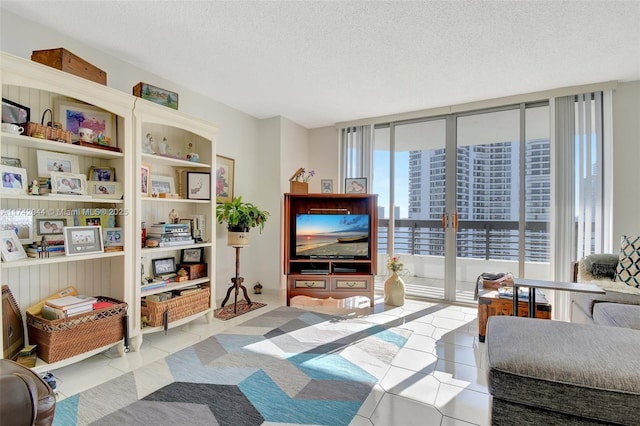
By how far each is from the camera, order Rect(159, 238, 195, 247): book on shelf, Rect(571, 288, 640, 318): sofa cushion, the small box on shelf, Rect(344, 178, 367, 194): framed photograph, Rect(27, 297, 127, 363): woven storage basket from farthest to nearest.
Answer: Rect(344, 178, 367, 194): framed photograph, the small box on shelf, Rect(159, 238, 195, 247): book on shelf, Rect(571, 288, 640, 318): sofa cushion, Rect(27, 297, 127, 363): woven storage basket

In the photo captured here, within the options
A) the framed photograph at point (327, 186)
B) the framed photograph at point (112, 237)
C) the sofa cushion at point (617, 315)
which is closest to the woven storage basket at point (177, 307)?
the framed photograph at point (112, 237)

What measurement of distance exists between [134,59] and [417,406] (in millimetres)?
3372

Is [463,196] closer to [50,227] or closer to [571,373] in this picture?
[571,373]

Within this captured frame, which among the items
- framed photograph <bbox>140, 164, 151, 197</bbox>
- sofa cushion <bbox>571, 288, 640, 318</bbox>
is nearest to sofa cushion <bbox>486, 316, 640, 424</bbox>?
sofa cushion <bbox>571, 288, 640, 318</bbox>

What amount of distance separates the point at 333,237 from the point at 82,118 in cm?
261

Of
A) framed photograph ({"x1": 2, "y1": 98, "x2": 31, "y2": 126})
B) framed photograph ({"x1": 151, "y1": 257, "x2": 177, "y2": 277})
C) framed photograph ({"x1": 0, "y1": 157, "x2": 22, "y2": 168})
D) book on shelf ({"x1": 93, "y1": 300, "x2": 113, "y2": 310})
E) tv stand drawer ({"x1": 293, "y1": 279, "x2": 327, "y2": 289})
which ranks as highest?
framed photograph ({"x1": 2, "y1": 98, "x2": 31, "y2": 126})

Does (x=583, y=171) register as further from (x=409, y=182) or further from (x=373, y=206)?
(x=373, y=206)

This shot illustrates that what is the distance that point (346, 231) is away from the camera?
12.1 ft

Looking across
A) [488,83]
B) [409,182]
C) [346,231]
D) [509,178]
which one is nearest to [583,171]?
[509,178]

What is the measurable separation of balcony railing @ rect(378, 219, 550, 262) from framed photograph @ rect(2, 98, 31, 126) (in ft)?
12.2

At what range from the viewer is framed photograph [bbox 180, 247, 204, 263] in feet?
9.84

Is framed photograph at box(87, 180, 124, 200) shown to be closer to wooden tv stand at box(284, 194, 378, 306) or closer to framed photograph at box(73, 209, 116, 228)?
framed photograph at box(73, 209, 116, 228)

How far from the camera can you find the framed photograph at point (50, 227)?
2066 mm

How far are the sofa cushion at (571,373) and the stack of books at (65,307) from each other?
2.45 m
